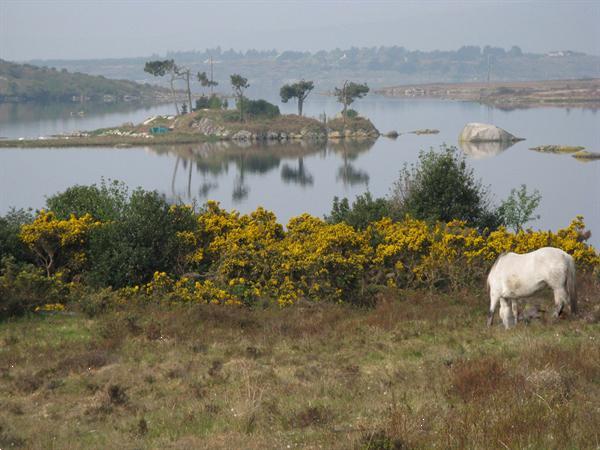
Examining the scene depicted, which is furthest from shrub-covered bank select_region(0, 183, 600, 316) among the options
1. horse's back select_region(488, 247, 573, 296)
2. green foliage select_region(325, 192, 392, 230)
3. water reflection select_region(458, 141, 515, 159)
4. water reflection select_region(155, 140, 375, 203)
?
water reflection select_region(458, 141, 515, 159)

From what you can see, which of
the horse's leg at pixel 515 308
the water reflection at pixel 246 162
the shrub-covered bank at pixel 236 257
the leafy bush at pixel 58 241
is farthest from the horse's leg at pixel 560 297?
the water reflection at pixel 246 162

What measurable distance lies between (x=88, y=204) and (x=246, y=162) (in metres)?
63.2

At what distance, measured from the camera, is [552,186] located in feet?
200

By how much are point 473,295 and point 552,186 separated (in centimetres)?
4612

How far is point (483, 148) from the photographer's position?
9319 centimetres

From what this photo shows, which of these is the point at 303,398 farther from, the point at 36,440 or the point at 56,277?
the point at 56,277

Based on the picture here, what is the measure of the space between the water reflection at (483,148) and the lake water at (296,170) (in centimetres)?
21

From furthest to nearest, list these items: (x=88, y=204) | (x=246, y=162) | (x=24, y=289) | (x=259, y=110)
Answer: (x=259, y=110)
(x=246, y=162)
(x=88, y=204)
(x=24, y=289)

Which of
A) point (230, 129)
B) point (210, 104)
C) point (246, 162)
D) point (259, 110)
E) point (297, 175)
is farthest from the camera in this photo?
point (210, 104)

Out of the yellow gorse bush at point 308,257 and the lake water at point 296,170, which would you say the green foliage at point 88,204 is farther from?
the lake water at point 296,170

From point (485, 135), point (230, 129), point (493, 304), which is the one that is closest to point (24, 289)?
point (493, 304)

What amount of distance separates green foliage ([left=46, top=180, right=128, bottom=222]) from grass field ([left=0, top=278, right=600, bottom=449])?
5.26 metres

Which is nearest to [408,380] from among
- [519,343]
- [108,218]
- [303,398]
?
[303,398]

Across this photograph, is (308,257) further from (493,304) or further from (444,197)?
(444,197)
